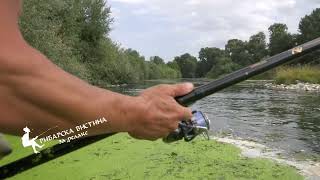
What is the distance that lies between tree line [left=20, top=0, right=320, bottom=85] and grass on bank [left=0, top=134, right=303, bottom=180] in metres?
2.15

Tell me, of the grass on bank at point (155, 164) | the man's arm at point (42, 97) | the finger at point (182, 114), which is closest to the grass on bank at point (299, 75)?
the grass on bank at point (155, 164)

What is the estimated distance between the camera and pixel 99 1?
40688mm

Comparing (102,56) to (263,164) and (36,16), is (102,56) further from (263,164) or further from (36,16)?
(263,164)

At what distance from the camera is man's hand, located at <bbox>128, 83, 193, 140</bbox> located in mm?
1438

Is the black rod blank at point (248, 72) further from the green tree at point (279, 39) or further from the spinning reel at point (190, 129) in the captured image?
the green tree at point (279, 39)

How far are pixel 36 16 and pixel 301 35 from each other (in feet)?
194

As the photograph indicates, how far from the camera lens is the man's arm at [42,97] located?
42.9 inches

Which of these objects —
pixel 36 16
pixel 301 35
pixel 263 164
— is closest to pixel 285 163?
pixel 263 164

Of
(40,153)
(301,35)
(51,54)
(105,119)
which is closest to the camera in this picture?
(105,119)

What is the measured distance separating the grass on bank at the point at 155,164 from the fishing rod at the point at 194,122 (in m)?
5.02

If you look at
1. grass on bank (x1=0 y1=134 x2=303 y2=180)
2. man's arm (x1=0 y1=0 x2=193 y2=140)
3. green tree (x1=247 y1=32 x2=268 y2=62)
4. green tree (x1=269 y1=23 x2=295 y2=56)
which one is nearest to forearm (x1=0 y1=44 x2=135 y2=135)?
man's arm (x1=0 y1=0 x2=193 y2=140)

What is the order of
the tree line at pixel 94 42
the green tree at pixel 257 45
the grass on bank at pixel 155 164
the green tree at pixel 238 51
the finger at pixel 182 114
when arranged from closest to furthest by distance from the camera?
the finger at pixel 182 114 < the grass on bank at pixel 155 164 < the tree line at pixel 94 42 < the green tree at pixel 238 51 < the green tree at pixel 257 45

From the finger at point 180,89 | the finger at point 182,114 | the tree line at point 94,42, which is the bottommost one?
the finger at point 182,114

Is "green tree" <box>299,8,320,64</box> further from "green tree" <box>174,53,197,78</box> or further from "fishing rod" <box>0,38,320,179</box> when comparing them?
"fishing rod" <box>0,38,320,179</box>
